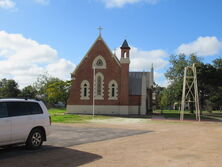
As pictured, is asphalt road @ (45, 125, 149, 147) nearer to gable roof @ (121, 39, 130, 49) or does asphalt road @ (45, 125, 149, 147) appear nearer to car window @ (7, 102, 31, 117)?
car window @ (7, 102, 31, 117)

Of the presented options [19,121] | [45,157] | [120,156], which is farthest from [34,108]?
[120,156]

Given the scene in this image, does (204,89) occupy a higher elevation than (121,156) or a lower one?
higher

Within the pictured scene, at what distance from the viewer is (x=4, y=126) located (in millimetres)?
9336

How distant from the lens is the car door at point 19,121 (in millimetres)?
9734

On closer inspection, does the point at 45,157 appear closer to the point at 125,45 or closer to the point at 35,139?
the point at 35,139

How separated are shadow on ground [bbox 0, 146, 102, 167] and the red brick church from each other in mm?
28599

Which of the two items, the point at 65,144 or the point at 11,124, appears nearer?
the point at 11,124

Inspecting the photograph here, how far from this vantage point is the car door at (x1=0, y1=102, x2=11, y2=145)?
9.27 meters

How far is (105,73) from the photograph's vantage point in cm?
3997

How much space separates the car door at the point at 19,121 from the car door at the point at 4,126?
0.16m

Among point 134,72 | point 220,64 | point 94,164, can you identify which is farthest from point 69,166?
point 220,64

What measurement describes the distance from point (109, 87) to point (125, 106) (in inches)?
138

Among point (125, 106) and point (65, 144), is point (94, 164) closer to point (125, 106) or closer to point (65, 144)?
point (65, 144)

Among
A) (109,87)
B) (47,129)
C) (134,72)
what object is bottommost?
(47,129)
